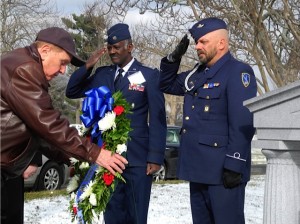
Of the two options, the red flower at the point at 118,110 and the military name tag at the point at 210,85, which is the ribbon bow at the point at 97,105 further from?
the military name tag at the point at 210,85

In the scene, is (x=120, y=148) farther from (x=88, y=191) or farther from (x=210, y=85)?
(x=210, y=85)

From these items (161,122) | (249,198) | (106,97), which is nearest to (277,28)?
(249,198)

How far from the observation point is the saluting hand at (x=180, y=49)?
407cm

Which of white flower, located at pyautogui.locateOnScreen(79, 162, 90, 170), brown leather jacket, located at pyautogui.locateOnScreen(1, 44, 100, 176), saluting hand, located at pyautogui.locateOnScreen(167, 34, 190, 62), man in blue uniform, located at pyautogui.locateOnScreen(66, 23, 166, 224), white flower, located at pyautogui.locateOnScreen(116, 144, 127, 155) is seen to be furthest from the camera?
man in blue uniform, located at pyautogui.locateOnScreen(66, 23, 166, 224)

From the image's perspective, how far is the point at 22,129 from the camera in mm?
3068

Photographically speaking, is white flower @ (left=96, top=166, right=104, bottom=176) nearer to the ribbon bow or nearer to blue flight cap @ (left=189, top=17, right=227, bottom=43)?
the ribbon bow

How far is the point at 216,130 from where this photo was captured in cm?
397

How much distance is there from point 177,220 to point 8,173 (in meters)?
4.12

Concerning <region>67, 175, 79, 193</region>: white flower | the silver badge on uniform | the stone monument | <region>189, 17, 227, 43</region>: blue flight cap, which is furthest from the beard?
<region>67, 175, 79, 193</region>: white flower

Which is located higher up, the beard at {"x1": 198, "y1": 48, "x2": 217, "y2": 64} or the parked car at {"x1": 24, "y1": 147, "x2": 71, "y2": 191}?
the beard at {"x1": 198, "y1": 48, "x2": 217, "y2": 64}

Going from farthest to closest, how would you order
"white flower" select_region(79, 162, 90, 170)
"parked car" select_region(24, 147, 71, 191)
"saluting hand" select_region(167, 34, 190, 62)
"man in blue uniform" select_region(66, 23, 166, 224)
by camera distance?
"parked car" select_region(24, 147, 71, 191) < "man in blue uniform" select_region(66, 23, 166, 224) < "white flower" select_region(79, 162, 90, 170) < "saluting hand" select_region(167, 34, 190, 62)

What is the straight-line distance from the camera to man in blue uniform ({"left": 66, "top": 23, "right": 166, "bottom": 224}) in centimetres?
463

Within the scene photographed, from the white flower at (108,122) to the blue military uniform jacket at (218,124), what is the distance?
0.55 m

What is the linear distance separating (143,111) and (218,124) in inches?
36.1
